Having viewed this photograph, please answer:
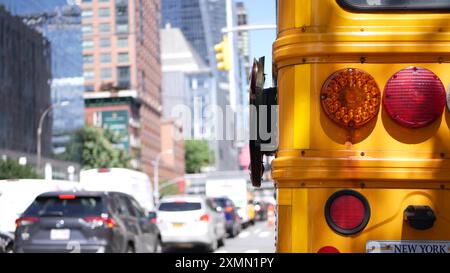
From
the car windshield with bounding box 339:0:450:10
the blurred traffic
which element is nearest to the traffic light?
the blurred traffic

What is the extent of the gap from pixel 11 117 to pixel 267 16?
177ft

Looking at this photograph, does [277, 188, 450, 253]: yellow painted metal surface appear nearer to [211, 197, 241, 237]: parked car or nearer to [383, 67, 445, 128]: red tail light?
[383, 67, 445, 128]: red tail light

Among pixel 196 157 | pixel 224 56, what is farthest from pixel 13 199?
pixel 196 157

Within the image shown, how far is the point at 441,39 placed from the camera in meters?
3.27

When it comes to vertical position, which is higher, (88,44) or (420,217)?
(88,44)

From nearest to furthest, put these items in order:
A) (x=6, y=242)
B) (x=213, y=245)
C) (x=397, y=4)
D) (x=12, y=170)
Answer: (x=397, y=4) → (x=6, y=242) → (x=213, y=245) → (x=12, y=170)

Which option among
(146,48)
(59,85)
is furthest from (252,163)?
(146,48)

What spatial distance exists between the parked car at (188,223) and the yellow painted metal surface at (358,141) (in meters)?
17.6

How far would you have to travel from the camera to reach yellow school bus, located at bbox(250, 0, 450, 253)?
3.20 meters

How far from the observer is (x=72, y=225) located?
12164mm

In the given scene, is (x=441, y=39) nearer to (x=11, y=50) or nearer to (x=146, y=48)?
(x=11, y=50)

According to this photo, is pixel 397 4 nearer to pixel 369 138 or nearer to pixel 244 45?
pixel 369 138

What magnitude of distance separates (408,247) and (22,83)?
5664 cm

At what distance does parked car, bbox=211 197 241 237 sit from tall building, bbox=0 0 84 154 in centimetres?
1136
